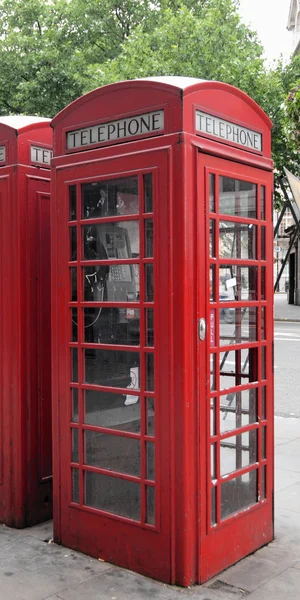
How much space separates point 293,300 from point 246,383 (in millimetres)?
28889

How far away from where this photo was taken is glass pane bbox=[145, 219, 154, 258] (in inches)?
116

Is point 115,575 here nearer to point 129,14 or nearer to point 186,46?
point 186,46

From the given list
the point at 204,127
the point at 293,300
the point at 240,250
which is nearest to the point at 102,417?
the point at 240,250

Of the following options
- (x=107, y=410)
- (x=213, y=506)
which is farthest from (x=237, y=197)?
(x=213, y=506)

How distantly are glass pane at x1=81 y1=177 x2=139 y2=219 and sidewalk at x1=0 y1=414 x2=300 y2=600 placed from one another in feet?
5.97

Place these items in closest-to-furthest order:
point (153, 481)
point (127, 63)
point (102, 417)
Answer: point (153, 481) < point (102, 417) < point (127, 63)

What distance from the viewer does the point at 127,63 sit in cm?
1906

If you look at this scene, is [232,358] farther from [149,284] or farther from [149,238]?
[149,238]

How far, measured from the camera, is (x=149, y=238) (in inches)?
116

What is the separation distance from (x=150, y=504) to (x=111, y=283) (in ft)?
3.71

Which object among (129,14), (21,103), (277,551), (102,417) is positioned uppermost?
(129,14)

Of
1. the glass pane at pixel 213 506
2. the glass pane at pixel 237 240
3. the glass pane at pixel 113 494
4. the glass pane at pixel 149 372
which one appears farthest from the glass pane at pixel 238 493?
the glass pane at pixel 237 240

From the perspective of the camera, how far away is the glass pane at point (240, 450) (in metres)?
3.30

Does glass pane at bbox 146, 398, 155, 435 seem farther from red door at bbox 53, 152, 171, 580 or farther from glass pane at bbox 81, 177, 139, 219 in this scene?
glass pane at bbox 81, 177, 139, 219
